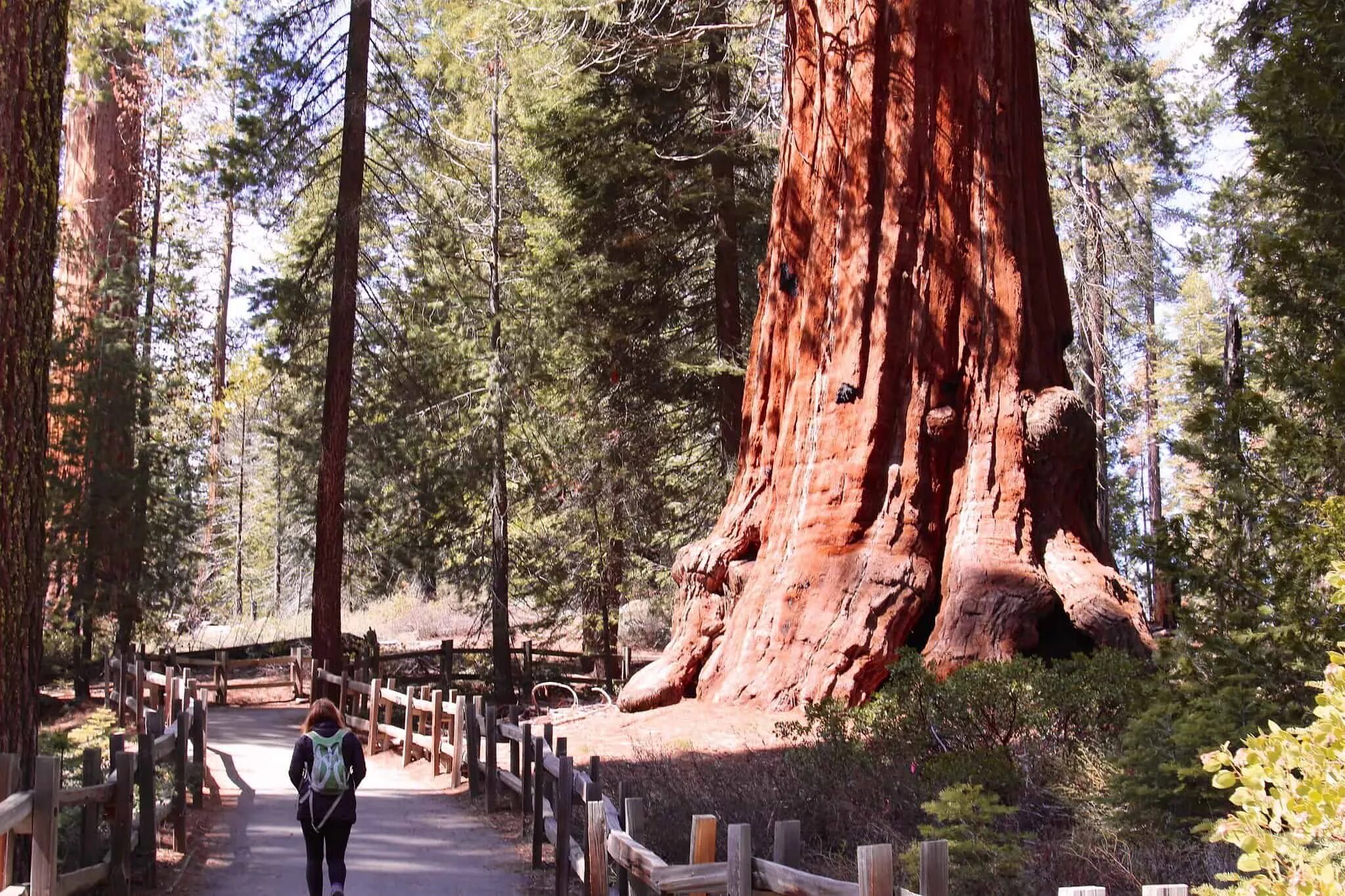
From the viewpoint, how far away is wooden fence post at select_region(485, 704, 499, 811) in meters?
12.4

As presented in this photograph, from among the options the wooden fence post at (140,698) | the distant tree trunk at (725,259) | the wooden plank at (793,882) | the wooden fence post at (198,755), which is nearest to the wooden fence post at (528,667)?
the distant tree trunk at (725,259)

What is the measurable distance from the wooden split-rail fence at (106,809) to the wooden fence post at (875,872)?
4405 millimetres

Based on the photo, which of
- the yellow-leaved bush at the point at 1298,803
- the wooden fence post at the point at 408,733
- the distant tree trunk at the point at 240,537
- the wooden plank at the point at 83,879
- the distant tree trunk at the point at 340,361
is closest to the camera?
the yellow-leaved bush at the point at 1298,803

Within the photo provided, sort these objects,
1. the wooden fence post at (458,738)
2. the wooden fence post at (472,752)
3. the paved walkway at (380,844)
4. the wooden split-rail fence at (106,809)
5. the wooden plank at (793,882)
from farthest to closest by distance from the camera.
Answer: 1. the wooden fence post at (458,738)
2. the wooden fence post at (472,752)
3. the paved walkway at (380,844)
4. the wooden split-rail fence at (106,809)
5. the wooden plank at (793,882)

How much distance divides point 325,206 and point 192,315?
599 cm

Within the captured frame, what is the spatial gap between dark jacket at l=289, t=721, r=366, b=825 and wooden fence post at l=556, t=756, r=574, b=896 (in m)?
1.45

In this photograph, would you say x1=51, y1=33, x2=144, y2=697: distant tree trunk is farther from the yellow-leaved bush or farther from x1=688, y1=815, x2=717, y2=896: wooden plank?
the yellow-leaved bush

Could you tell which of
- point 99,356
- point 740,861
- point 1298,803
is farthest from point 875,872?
point 99,356

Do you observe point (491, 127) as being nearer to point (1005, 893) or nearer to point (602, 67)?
point (602, 67)

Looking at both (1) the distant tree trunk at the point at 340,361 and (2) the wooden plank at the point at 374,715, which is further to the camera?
(1) the distant tree trunk at the point at 340,361

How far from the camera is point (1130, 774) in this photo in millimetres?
7113

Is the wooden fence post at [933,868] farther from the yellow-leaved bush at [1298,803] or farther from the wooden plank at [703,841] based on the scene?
the wooden plank at [703,841]

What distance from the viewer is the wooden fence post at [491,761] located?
1244 centimetres

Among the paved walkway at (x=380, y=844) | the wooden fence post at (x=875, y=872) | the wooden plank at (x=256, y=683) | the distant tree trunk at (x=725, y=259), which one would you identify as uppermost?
the distant tree trunk at (x=725, y=259)
